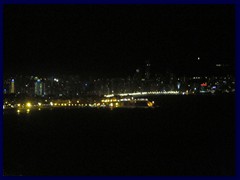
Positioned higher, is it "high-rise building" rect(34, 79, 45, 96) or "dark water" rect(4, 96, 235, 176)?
"high-rise building" rect(34, 79, 45, 96)

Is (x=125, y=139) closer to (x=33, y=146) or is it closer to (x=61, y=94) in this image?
(x=33, y=146)

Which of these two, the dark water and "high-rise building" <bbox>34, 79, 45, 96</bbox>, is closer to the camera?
the dark water

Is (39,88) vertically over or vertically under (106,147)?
over

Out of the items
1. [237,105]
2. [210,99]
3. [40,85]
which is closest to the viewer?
[237,105]

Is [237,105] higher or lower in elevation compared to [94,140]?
higher

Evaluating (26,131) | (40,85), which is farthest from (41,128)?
(40,85)

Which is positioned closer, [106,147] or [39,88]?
[106,147]

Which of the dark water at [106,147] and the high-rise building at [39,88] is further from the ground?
the high-rise building at [39,88]

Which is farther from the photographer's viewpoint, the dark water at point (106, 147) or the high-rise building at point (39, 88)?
the high-rise building at point (39, 88)
